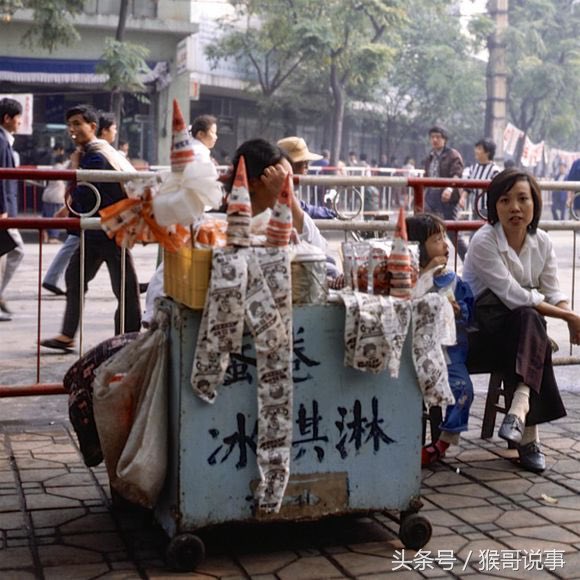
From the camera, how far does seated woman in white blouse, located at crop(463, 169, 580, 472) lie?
4.89m

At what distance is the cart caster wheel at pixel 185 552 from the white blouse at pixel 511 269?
2.06 meters

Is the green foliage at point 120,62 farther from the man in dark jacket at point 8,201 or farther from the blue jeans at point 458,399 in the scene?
the blue jeans at point 458,399

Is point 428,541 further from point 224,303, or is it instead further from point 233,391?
point 224,303

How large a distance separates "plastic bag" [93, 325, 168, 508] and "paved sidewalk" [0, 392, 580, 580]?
255 mm

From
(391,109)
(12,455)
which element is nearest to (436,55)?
(391,109)

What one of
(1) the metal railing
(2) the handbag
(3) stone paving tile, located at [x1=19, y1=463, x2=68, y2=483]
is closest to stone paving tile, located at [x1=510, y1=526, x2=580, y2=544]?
(2) the handbag

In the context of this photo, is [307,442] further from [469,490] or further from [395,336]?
[469,490]

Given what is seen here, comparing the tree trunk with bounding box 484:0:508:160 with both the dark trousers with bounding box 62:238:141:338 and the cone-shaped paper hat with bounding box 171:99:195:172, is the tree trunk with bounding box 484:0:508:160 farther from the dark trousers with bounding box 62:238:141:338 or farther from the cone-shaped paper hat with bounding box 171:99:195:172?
the cone-shaped paper hat with bounding box 171:99:195:172

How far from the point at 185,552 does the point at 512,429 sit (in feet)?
5.77

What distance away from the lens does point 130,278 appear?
6.97 metres

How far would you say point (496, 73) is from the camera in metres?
30.6

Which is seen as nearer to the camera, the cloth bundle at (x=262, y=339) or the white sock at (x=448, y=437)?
the cloth bundle at (x=262, y=339)

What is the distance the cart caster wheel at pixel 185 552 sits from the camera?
11.7 feet

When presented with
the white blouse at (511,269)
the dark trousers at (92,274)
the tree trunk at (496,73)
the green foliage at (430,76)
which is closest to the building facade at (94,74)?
the tree trunk at (496,73)
